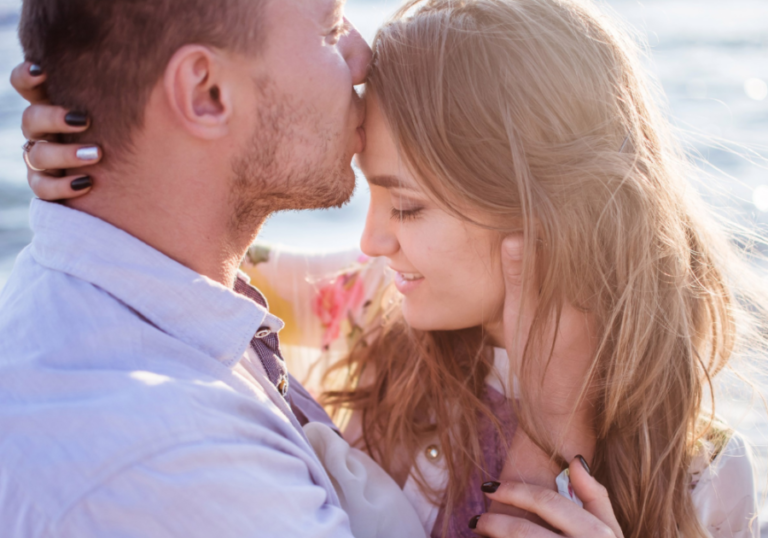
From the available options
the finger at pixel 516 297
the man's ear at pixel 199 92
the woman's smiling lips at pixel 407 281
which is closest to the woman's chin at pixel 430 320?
the woman's smiling lips at pixel 407 281

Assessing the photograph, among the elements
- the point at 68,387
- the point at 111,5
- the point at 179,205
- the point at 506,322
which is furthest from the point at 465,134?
the point at 68,387

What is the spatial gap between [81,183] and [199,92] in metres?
0.34

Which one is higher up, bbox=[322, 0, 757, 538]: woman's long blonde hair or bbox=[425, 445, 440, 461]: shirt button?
bbox=[322, 0, 757, 538]: woman's long blonde hair

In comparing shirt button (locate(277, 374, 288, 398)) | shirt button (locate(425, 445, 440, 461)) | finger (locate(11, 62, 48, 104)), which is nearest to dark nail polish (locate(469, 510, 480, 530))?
shirt button (locate(425, 445, 440, 461))

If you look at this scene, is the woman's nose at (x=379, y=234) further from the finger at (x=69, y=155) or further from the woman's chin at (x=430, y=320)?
the finger at (x=69, y=155)

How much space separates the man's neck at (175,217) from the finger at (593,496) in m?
1.04

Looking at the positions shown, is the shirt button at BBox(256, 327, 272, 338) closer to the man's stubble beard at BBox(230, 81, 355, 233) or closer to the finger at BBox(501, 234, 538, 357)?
A: the man's stubble beard at BBox(230, 81, 355, 233)

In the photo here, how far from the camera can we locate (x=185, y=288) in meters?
1.45

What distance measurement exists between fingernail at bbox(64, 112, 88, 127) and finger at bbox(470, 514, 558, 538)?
138 cm

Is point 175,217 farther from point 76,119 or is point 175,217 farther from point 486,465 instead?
point 486,465

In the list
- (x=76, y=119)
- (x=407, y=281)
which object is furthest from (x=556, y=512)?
(x=76, y=119)

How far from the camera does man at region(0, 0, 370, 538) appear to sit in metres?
1.14

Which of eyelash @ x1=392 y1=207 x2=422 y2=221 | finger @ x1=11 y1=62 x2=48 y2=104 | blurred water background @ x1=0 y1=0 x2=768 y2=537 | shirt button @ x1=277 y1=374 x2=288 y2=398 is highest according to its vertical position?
finger @ x1=11 y1=62 x2=48 y2=104

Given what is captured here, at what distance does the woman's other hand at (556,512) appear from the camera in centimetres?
156
